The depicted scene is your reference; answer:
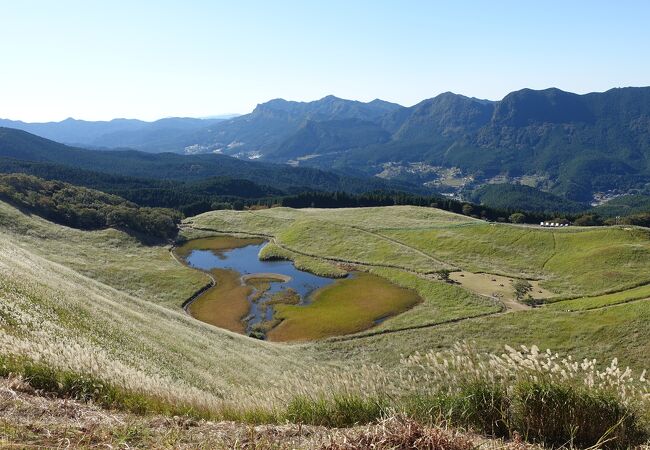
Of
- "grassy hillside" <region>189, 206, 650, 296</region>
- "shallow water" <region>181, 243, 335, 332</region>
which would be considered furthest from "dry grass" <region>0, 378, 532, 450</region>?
"grassy hillside" <region>189, 206, 650, 296</region>

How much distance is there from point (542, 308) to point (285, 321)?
39.7m

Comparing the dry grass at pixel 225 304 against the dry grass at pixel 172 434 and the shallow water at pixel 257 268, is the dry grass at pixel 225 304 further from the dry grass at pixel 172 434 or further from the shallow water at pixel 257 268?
the dry grass at pixel 172 434

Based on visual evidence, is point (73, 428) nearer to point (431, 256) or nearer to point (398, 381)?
point (398, 381)

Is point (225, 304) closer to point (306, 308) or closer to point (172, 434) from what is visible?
point (306, 308)

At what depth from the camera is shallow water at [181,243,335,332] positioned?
76.9 m

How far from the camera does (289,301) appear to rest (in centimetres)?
7962

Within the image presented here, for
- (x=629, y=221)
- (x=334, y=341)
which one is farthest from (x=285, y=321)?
(x=629, y=221)

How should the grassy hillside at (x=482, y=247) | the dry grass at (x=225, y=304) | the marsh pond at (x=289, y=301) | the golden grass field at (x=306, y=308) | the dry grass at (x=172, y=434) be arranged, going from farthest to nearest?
the grassy hillside at (x=482, y=247)
the dry grass at (x=225, y=304)
the marsh pond at (x=289, y=301)
the golden grass field at (x=306, y=308)
the dry grass at (x=172, y=434)

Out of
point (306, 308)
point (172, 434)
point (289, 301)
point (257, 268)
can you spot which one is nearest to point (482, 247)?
point (306, 308)

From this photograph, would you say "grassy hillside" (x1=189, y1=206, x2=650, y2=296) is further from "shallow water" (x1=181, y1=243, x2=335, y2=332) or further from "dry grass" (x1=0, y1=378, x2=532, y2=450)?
"dry grass" (x1=0, y1=378, x2=532, y2=450)

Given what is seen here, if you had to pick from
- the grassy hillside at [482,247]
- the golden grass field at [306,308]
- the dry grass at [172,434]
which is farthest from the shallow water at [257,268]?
the dry grass at [172,434]

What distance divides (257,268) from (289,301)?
85.6 feet

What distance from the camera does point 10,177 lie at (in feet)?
414

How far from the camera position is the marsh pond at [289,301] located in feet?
220
